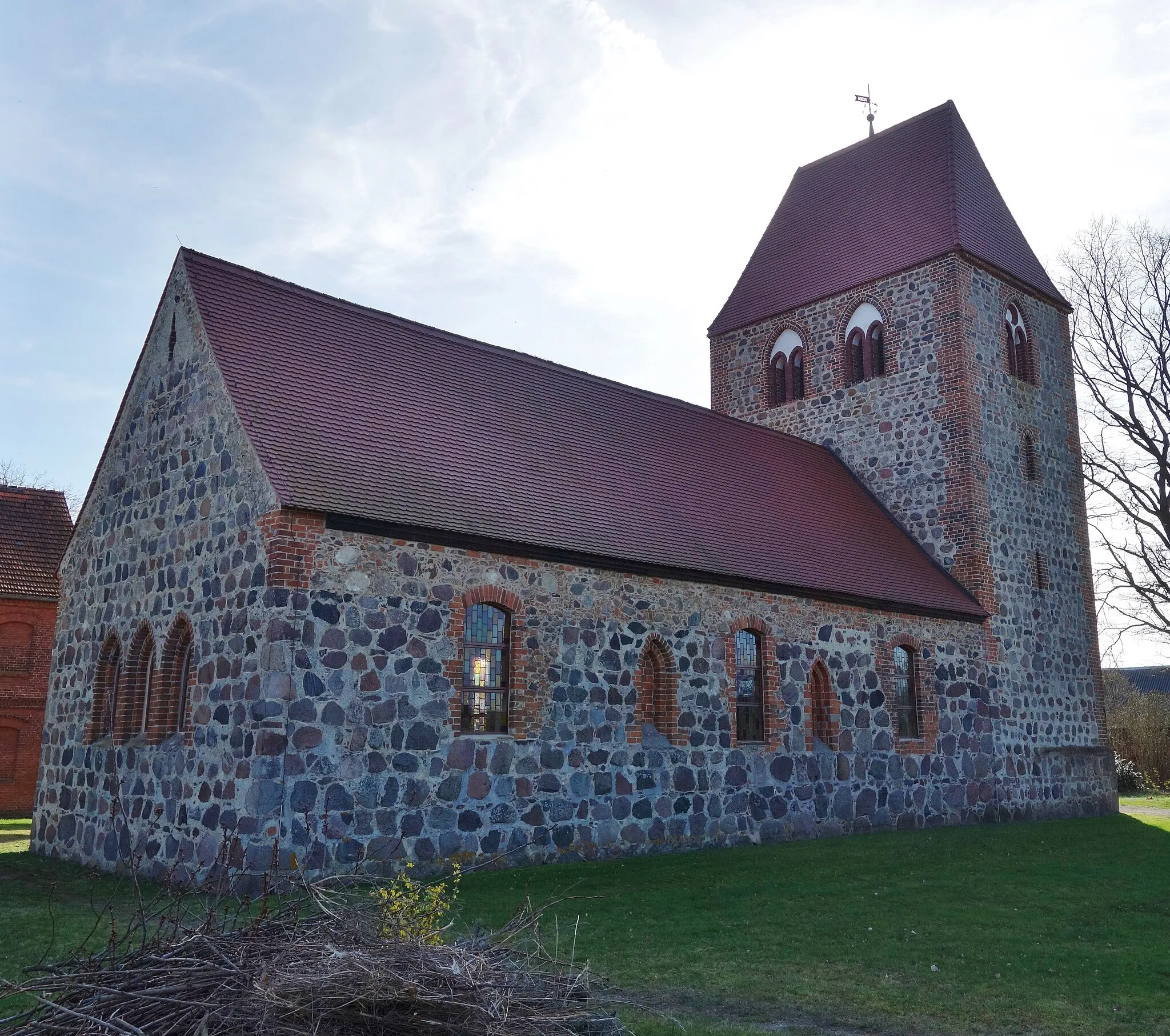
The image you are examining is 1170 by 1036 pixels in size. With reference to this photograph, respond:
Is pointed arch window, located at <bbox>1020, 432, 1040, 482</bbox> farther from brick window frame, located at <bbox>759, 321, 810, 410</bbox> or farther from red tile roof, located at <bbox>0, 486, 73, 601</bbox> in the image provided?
red tile roof, located at <bbox>0, 486, 73, 601</bbox>

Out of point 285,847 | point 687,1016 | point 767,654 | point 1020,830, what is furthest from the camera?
point 1020,830

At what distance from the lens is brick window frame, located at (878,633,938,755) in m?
17.7

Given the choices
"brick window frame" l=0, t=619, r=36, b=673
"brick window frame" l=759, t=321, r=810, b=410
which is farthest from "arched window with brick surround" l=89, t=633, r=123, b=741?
"brick window frame" l=759, t=321, r=810, b=410

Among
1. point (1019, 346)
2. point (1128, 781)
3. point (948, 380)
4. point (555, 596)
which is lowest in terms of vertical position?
point (1128, 781)

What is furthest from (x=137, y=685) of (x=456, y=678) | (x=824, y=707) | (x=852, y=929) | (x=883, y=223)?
(x=883, y=223)

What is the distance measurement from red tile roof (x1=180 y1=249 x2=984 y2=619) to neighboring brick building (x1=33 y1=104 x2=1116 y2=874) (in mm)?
63

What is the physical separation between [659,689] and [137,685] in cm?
679

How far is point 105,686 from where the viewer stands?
14.3m

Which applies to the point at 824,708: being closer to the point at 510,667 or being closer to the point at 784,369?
the point at 510,667

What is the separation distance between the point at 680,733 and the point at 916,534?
9.11m

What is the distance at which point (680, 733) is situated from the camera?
47.6ft

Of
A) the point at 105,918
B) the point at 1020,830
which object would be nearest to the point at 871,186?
the point at 1020,830

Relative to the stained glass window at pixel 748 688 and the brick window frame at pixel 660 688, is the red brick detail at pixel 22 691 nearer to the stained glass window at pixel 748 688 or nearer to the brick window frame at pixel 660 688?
the brick window frame at pixel 660 688

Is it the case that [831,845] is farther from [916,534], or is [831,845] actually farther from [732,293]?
[732,293]
